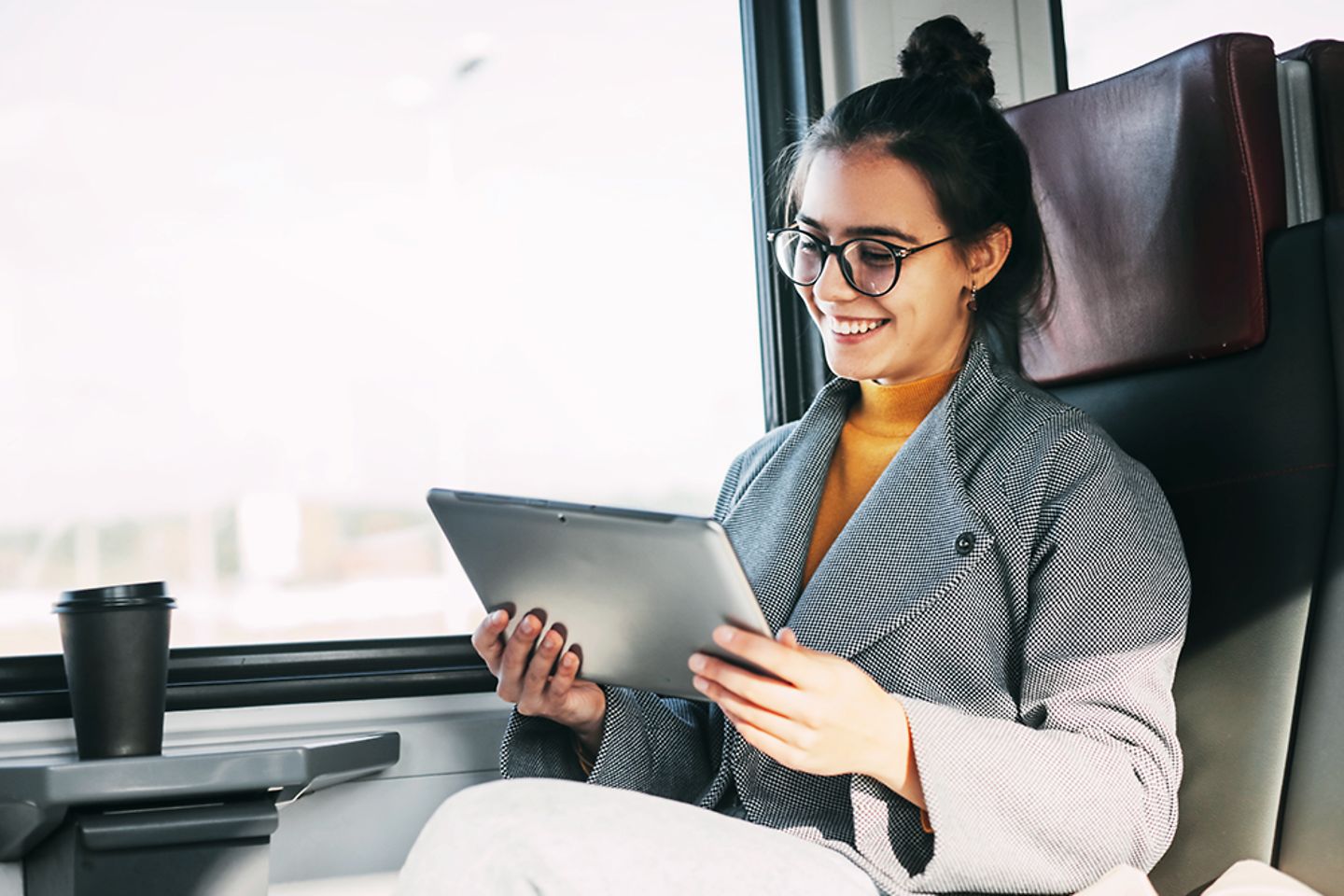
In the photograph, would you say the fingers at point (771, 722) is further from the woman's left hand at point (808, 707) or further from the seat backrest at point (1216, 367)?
the seat backrest at point (1216, 367)

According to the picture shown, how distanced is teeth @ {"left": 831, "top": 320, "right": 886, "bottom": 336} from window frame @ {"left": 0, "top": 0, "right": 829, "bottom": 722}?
0.52 m

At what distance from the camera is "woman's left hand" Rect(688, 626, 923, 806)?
0.99 meters

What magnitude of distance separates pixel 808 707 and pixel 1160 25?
1.41 meters

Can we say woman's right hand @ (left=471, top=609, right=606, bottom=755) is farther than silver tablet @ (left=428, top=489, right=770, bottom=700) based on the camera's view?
Yes

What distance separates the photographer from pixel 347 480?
5.68 ft

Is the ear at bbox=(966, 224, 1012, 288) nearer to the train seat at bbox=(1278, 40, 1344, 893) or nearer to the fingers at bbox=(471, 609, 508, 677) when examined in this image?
the train seat at bbox=(1278, 40, 1344, 893)

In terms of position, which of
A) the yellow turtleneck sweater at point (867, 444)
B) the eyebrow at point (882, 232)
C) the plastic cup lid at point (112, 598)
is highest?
the eyebrow at point (882, 232)

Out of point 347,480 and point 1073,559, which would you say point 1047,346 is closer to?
point 1073,559

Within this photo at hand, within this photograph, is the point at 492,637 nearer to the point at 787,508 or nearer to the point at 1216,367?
the point at 787,508

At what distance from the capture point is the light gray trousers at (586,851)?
2.97ft

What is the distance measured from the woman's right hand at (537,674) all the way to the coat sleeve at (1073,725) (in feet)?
1.08

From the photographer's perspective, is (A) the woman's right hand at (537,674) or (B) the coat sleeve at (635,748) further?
(B) the coat sleeve at (635,748)

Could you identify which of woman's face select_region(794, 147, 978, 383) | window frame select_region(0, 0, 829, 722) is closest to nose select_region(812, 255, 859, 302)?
woman's face select_region(794, 147, 978, 383)

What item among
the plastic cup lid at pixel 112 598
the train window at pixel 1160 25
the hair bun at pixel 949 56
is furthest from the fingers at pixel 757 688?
the train window at pixel 1160 25
